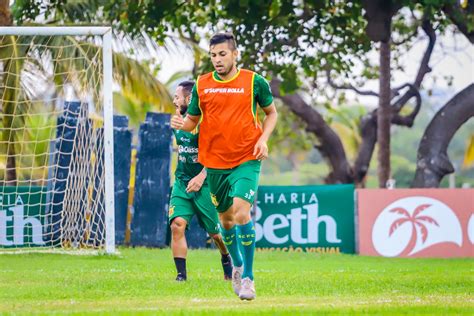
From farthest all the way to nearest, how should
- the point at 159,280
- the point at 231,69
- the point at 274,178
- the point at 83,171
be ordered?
the point at 274,178 → the point at 83,171 → the point at 159,280 → the point at 231,69

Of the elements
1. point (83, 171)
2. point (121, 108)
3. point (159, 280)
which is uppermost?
point (121, 108)

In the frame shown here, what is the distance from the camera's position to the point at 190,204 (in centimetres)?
1323

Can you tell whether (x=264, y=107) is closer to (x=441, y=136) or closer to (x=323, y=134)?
(x=441, y=136)

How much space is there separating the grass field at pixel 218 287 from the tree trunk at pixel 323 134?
642 inches

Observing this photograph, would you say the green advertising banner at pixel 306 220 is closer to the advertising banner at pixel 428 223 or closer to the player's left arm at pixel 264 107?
the advertising banner at pixel 428 223

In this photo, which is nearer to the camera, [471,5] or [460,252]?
[460,252]

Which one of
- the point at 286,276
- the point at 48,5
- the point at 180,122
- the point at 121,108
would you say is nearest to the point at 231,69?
the point at 180,122

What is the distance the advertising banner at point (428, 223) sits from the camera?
2209 centimetres

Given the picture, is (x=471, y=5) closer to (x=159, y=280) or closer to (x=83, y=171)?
(x=83, y=171)

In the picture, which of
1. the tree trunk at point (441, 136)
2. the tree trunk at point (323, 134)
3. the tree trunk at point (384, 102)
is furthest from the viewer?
the tree trunk at point (323, 134)

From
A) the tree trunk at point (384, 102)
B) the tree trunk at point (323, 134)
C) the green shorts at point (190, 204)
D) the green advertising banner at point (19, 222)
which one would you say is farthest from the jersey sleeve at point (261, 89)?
the tree trunk at point (323, 134)

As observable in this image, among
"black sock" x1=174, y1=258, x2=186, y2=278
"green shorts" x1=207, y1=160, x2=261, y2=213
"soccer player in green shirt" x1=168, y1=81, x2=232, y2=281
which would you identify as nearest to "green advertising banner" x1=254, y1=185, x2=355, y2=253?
"soccer player in green shirt" x1=168, y1=81, x2=232, y2=281

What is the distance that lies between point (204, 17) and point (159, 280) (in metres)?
17.0

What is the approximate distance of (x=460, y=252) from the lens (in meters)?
22.0
